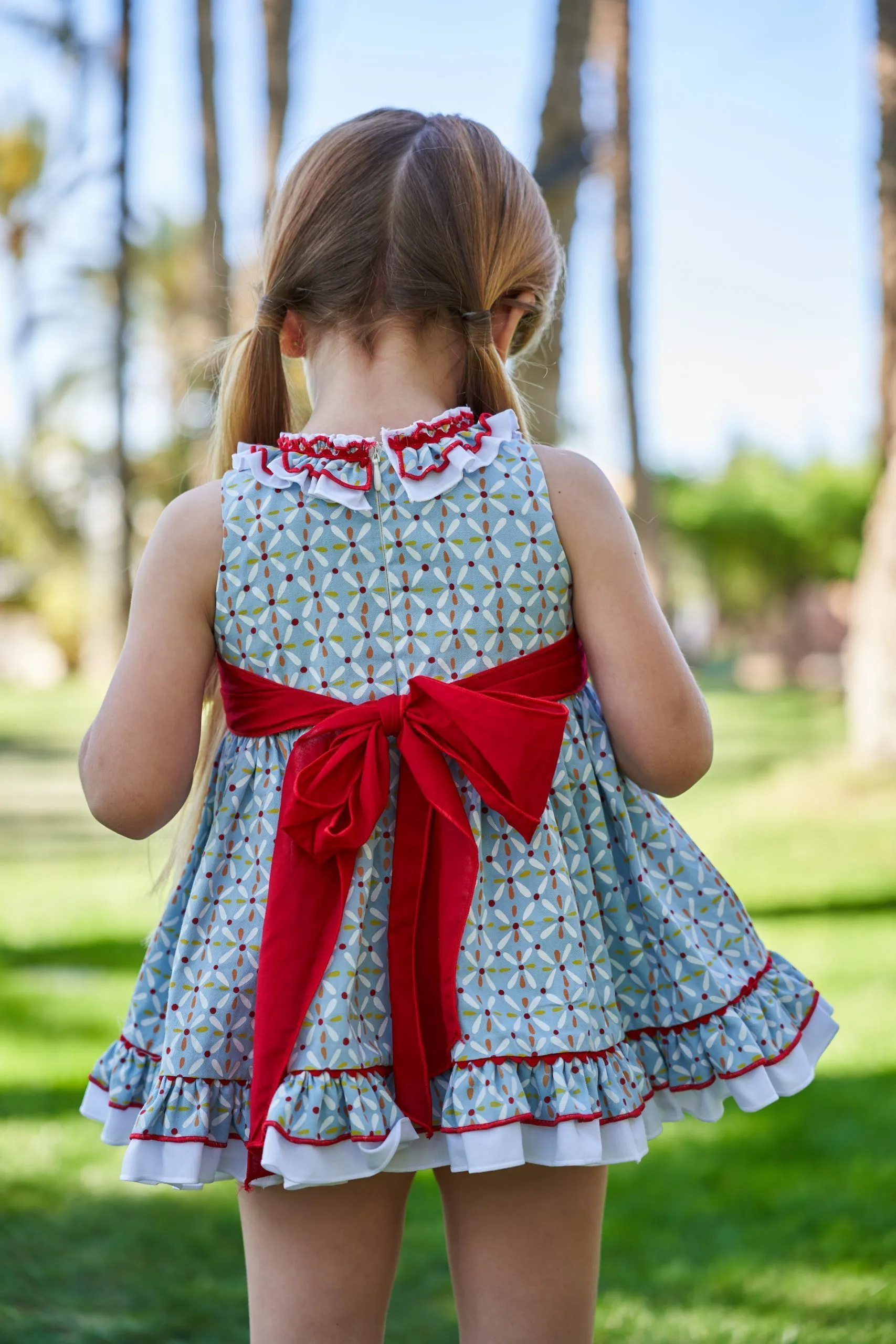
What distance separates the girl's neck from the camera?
1468 mm

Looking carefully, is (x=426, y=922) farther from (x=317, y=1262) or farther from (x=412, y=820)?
(x=317, y=1262)

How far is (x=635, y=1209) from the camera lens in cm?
312

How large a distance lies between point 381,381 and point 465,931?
23.9 inches

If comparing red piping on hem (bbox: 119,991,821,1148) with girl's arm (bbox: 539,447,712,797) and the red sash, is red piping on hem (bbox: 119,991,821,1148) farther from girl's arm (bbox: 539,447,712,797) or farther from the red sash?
girl's arm (bbox: 539,447,712,797)

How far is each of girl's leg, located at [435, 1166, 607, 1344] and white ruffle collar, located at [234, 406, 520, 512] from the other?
0.73 metres

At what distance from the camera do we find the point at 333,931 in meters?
1.34

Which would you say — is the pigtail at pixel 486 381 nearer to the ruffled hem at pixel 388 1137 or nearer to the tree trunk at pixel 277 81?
the ruffled hem at pixel 388 1137

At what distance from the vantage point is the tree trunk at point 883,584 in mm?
7273

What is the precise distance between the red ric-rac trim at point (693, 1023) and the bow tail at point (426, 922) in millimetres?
246

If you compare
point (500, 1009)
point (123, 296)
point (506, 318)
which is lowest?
point (123, 296)

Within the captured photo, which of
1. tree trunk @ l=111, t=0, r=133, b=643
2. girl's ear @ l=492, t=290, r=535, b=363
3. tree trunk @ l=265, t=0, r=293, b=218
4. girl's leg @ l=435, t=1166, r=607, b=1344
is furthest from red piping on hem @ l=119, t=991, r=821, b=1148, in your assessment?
tree trunk @ l=265, t=0, r=293, b=218

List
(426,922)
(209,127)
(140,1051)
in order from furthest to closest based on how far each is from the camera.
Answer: (209,127), (140,1051), (426,922)

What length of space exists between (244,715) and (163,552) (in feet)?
0.64

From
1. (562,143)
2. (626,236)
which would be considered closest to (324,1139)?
(562,143)
